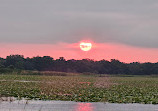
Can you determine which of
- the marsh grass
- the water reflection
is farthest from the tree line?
the water reflection

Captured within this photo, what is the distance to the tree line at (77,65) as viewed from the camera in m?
113

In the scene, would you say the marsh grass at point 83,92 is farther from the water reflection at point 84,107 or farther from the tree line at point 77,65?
the tree line at point 77,65

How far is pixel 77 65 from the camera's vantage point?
4830 inches

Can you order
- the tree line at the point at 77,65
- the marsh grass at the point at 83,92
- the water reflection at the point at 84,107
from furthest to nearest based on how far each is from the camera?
the tree line at the point at 77,65
the marsh grass at the point at 83,92
the water reflection at the point at 84,107

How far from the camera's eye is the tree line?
4466 inches

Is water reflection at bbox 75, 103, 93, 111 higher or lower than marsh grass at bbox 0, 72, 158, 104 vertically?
lower

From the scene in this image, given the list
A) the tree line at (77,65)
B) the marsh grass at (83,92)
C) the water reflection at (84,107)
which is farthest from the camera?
the tree line at (77,65)

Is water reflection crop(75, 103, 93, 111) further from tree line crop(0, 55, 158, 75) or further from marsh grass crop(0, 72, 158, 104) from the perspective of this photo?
tree line crop(0, 55, 158, 75)

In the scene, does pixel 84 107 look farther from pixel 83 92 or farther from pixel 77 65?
pixel 77 65

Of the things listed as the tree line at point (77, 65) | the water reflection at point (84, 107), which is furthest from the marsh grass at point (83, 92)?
the tree line at point (77, 65)

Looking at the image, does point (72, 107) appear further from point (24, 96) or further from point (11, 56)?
point (11, 56)

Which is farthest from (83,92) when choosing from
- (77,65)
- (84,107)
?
(77,65)

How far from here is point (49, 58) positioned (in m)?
117

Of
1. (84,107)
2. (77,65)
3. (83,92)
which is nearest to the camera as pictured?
(84,107)
